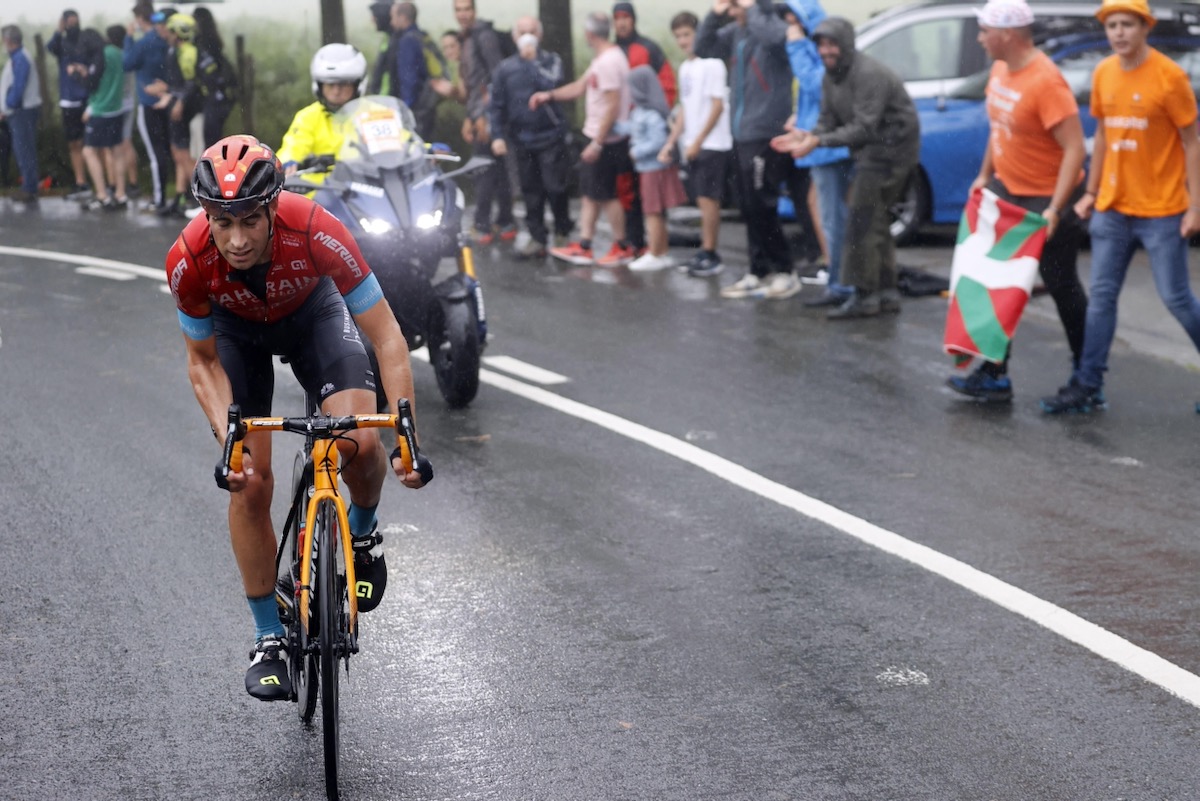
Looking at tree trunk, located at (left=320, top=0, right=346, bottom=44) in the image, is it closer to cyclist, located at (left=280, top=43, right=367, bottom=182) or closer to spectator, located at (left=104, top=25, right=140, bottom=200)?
spectator, located at (left=104, top=25, right=140, bottom=200)

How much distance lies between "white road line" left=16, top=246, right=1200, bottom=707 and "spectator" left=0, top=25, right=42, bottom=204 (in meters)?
14.2

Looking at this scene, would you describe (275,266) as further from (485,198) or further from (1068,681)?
(485,198)

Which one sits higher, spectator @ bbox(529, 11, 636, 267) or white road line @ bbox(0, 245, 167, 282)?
spectator @ bbox(529, 11, 636, 267)

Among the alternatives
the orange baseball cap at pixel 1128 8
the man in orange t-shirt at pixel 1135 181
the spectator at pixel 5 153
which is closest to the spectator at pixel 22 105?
the spectator at pixel 5 153

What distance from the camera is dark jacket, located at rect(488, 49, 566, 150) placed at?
49.7 ft

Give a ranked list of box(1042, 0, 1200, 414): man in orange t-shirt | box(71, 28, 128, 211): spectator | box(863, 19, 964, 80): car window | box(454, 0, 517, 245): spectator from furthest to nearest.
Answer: box(71, 28, 128, 211): spectator
box(454, 0, 517, 245): spectator
box(863, 19, 964, 80): car window
box(1042, 0, 1200, 414): man in orange t-shirt

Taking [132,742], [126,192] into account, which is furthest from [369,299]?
[126,192]

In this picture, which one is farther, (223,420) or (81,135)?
(81,135)

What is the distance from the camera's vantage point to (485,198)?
16609 millimetres

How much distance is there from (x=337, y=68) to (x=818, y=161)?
4.25 meters

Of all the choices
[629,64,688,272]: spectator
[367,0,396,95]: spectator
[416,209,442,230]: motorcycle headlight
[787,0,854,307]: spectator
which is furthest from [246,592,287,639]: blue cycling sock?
[367,0,396,95]: spectator

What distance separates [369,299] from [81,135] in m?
18.7

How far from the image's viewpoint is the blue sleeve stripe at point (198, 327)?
5020 mm

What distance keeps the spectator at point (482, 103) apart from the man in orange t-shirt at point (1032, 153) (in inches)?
299
